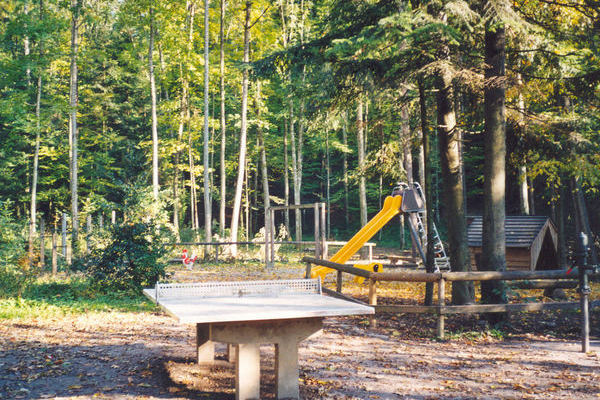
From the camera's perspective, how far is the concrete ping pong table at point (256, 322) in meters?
4.67

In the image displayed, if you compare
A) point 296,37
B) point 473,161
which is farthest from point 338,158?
point 296,37

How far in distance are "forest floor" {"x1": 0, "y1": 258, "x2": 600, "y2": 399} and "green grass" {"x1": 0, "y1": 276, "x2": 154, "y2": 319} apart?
399mm

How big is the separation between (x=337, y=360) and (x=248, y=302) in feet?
6.35

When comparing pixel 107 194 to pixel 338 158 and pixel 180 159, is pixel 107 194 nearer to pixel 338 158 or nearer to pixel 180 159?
pixel 180 159

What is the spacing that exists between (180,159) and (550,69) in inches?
1061

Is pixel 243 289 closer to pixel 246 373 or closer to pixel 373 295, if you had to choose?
pixel 246 373

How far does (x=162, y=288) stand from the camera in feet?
19.3

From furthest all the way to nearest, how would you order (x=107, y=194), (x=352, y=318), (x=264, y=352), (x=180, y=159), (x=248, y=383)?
(x=180, y=159), (x=107, y=194), (x=352, y=318), (x=264, y=352), (x=248, y=383)

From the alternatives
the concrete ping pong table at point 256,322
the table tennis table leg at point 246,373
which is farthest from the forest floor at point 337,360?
the table tennis table leg at point 246,373

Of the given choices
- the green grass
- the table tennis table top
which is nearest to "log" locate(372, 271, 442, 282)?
the table tennis table top

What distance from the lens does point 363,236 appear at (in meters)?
16.2

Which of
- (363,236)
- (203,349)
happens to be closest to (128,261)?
(203,349)

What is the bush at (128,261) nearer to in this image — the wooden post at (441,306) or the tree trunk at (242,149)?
the wooden post at (441,306)

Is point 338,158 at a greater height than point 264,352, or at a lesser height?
greater
